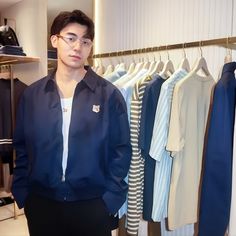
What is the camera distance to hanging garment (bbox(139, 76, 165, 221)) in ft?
5.23

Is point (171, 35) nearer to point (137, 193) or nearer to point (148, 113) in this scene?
point (148, 113)

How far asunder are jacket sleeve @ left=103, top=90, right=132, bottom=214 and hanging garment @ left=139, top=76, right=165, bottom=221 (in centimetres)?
17

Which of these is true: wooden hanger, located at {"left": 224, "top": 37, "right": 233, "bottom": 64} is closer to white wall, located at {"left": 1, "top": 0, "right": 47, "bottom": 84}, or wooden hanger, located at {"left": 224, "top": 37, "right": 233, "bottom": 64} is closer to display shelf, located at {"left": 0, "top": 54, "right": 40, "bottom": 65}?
white wall, located at {"left": 1, "top": 0, "right": 47, "bottom": 84}

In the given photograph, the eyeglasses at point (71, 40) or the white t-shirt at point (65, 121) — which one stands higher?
the eyeglasses at point (71, 40)

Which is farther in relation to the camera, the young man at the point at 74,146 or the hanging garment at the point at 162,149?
the hanging garment at the point at 162,149

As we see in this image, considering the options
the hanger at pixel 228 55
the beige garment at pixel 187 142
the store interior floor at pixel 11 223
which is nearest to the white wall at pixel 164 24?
the hanger at pixel 228 55

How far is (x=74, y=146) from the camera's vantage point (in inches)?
53.4

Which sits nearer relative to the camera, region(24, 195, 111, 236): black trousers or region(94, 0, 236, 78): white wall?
region(24, 195, 111, 236): black trousers

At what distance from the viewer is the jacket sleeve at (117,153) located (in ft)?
4.64

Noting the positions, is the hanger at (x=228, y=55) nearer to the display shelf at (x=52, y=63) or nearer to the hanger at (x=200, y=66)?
the hanger at (x=200, y=66)

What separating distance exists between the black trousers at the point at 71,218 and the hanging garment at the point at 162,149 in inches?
12.9

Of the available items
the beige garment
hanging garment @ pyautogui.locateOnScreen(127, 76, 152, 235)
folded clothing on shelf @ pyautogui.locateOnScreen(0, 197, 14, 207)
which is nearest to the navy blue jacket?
hanging garment @ pyautogui.locateOnScreen(127, 76, 152, 235)

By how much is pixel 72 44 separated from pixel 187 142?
2.50ft

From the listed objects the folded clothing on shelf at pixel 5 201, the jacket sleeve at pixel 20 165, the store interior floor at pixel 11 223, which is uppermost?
the jacket sleeve at pixel 20 165
